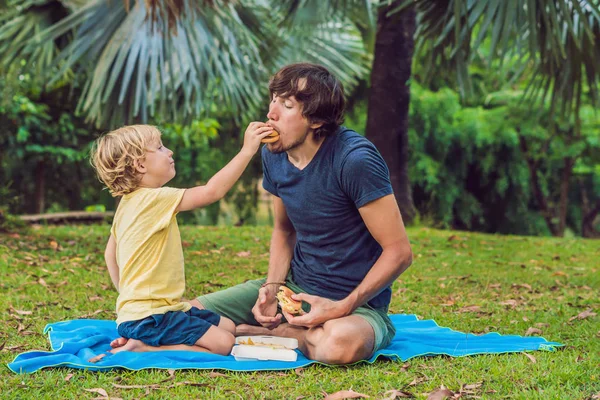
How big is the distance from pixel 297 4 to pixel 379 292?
227 inches

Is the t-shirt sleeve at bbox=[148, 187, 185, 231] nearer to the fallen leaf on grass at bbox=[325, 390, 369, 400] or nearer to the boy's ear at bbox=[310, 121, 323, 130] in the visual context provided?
the boy's ear at bbox=[310, 121, 323, 130]

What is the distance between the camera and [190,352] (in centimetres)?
351

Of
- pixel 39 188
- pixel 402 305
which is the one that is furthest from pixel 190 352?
pixel 39 188

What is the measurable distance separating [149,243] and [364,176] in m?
1.01

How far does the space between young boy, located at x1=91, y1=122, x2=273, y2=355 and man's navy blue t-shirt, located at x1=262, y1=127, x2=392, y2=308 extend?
321mm

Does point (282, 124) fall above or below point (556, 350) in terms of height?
above

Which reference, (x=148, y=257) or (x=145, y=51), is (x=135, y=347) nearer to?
(x=148, y=257)

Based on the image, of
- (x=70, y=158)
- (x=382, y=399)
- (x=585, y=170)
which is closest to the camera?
(x=382, y=399)

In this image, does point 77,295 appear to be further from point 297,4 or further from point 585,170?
point 585,170

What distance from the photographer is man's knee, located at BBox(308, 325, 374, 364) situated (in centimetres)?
335

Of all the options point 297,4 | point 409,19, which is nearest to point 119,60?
point 297,4

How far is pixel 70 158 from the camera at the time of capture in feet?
38.5

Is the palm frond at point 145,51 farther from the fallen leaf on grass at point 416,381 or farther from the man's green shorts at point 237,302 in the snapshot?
the fallen leaf on grass at point 416,381

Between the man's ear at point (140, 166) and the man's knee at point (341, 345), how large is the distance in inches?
42.5
